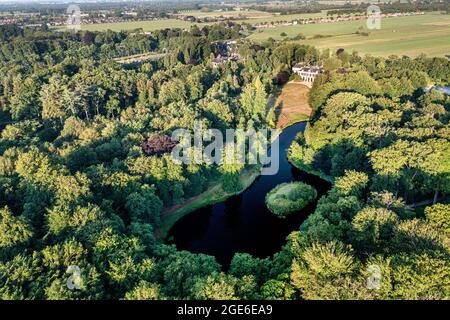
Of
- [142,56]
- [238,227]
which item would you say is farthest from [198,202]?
[142,56]

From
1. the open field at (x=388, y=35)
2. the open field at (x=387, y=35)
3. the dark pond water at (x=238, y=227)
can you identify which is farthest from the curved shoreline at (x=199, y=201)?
the open field at (x=388, y=35)

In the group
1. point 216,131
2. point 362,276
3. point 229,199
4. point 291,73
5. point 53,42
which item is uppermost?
point 53,42

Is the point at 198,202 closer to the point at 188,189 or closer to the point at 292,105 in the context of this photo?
the point at 188,189

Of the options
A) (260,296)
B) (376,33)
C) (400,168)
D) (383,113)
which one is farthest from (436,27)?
(260,296)

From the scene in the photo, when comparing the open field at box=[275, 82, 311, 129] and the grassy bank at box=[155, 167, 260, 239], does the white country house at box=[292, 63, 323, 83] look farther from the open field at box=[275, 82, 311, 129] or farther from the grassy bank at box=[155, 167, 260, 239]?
the grassy bank at box=[155, 167, 260, 239]
